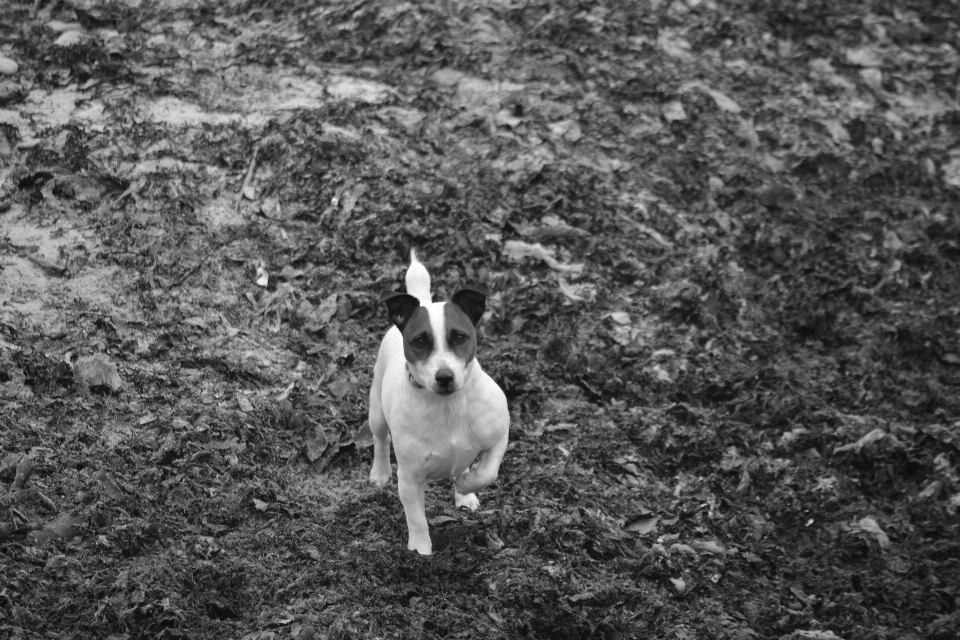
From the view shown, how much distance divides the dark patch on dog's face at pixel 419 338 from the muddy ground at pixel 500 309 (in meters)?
1.50

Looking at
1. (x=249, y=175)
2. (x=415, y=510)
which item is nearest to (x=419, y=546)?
(x=415, y=510)

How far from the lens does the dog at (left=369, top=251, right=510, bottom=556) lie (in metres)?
6.07

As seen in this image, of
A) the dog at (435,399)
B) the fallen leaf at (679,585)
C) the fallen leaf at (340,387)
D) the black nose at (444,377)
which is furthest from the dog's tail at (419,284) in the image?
the fallen leaf at (679,585)

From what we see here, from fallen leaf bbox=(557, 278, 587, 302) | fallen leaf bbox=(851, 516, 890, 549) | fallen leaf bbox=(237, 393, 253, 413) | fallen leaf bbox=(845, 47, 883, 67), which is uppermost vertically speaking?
fallen leaf bbox=(237, 393, 253, 413)

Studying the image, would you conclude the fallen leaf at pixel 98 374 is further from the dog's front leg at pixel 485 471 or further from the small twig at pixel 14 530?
the dog's front leg at pixel 485 471

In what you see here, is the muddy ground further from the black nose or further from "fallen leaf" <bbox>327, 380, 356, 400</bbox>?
the black nose

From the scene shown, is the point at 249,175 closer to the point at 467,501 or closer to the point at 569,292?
the point at 569,292

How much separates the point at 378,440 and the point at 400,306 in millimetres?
1562

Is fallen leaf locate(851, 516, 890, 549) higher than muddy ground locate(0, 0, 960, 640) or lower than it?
lower

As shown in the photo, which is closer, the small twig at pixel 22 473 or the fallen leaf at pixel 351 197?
the small twig at pixel 22 473

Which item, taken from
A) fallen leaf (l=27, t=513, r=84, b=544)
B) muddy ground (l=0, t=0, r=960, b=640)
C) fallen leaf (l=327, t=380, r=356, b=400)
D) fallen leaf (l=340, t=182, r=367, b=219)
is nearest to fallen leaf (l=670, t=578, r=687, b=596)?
muddy ground (l=0, t=0, r=960, b=640)

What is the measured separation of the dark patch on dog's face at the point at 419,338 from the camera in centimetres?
607

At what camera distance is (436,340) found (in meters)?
6.06

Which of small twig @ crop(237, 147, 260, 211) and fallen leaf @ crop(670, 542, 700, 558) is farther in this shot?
small twig @ crop(237, 147, 260, 211)
